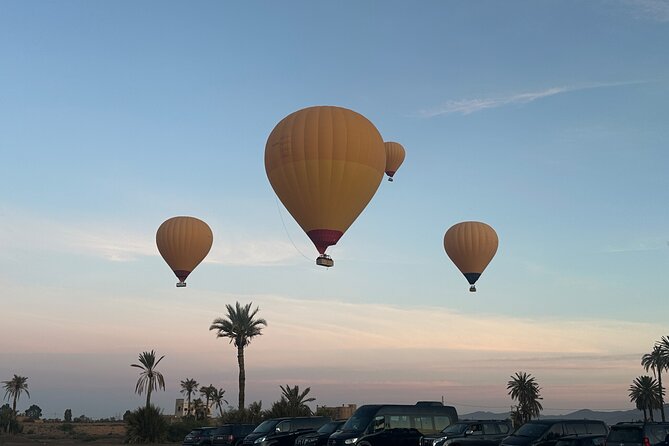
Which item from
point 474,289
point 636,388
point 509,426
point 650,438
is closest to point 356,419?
point 509,426

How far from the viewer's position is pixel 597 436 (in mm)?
23891

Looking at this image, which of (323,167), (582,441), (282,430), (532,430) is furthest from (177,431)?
(582,441)

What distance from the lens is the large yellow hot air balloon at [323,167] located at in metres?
38.5

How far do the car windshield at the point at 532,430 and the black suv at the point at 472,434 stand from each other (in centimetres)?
192

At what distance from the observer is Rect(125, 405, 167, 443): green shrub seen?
5806 centimetres

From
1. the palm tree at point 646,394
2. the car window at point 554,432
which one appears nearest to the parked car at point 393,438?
the car window at point 554,432

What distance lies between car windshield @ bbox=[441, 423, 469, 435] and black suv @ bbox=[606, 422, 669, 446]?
21.5 ft

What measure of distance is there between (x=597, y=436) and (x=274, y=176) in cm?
2241

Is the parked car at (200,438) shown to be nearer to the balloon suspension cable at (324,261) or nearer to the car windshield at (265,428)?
the car windshield at (265,428)

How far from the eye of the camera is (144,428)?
5803cm

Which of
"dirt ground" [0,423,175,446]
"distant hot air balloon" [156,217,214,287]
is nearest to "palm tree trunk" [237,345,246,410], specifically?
"dirt ground" [0,423,175,446]

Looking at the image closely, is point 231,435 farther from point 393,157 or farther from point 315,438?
point 393,157

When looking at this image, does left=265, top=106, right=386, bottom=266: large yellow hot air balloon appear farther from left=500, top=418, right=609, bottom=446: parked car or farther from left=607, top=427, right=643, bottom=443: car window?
left=607, top=427, right=643, bottom=443: car window

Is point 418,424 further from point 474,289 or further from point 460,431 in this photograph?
point 474,289
